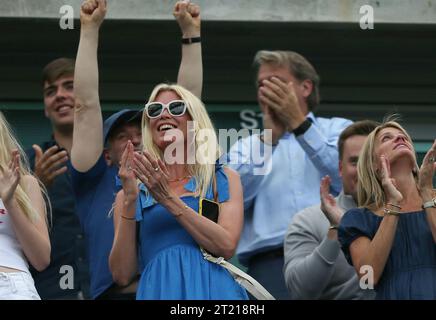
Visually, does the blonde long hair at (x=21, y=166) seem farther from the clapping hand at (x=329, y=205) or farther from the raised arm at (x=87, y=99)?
the clapping hand at (x=329, y=205)

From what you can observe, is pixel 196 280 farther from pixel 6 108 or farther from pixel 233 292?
pixel 6 108

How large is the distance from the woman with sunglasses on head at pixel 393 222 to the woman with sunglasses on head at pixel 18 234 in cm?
139

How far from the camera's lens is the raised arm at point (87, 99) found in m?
6.80

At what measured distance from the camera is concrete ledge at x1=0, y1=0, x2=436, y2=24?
9.05 metres

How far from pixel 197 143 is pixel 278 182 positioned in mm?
1236

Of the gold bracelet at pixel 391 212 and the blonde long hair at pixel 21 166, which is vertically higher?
the blonde long hair at pixel 21 166

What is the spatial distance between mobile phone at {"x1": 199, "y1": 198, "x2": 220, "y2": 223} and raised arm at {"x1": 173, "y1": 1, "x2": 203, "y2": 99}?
970 mm

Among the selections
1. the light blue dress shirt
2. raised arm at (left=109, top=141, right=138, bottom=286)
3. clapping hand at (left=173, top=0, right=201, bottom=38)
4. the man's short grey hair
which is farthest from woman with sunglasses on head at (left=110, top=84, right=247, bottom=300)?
the man's short grey hair

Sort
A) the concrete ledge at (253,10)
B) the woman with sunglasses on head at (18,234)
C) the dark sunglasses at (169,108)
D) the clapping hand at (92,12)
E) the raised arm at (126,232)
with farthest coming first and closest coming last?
the concrete ledge at (253,10) < the clapping hand at (92,12) < the dark sunglasses at (169,108) < the raised arm at (126,232) < the woman with sunglasses on head at (18,234)

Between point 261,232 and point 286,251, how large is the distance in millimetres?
406

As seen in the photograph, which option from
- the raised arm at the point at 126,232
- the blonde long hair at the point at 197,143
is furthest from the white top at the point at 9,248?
the blonde long hair at the point at 197,143

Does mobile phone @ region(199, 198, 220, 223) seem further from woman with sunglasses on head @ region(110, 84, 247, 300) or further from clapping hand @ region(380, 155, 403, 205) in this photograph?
clapping hand @ region(380, 155, 403, 205)

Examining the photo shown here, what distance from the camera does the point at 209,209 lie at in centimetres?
609

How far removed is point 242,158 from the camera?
736 centimetres
